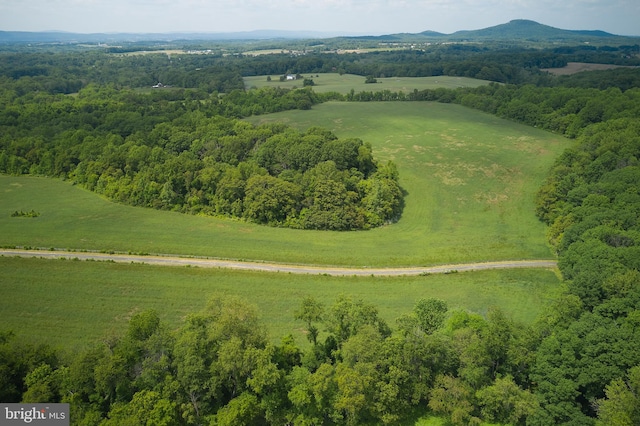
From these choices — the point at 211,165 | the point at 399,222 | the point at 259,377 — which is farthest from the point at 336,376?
the point at 211,165

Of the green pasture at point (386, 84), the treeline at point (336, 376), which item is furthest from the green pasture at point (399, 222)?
the green pasture at point (386, 84)

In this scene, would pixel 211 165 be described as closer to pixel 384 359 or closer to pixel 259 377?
pixel 259 377

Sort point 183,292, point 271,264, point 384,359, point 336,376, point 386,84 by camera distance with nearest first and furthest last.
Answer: point 336,376 → point 384,359 → point 183,292 → point 271,264 → point 386,84

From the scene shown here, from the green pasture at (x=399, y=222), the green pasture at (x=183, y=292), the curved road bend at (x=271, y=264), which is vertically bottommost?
the green pasture at (x=183, y=292)

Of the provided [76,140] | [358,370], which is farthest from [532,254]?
[76,140]

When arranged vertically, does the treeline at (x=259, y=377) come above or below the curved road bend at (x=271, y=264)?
above

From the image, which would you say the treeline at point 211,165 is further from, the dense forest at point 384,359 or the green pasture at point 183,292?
the green pasture at point 183,292
